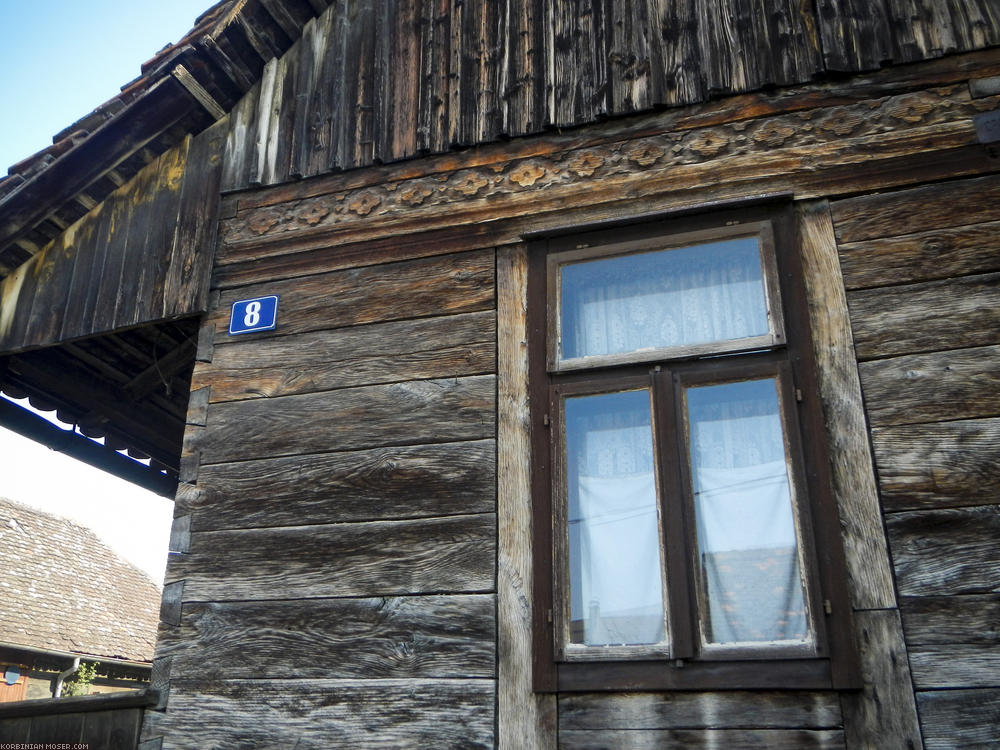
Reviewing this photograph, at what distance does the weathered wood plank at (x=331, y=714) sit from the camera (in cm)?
369

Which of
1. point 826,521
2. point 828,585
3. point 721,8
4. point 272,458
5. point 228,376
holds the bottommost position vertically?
point 828,585

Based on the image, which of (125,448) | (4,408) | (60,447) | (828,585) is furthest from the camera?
(125,448)

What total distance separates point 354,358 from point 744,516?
204 centimetres

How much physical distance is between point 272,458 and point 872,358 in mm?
2788

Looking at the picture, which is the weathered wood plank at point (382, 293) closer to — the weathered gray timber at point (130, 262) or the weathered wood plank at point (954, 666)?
the weathered gray timber at point (130, 262)

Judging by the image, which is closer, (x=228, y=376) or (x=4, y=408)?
(x=228, y=376)

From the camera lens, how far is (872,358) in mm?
3748

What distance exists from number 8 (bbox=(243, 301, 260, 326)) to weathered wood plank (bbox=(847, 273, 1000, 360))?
2.94 m

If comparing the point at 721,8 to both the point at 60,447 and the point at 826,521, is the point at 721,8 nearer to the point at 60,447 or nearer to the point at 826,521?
the point at 826,521

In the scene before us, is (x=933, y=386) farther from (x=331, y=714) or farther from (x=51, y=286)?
(x=51, y=286)

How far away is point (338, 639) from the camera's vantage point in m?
4.00

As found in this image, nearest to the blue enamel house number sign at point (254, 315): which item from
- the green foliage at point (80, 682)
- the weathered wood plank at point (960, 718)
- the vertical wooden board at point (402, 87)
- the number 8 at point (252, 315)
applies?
the number 8 at point (252, 315)

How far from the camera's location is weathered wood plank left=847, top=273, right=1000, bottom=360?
3.70m

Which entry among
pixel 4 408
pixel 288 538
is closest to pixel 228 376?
pixel 288 538
